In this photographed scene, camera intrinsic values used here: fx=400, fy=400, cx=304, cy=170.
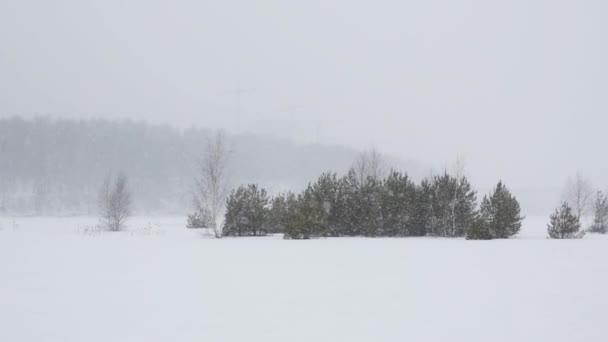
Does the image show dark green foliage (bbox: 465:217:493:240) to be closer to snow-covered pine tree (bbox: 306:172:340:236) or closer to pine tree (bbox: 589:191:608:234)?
snow-covered pine tree (bbox: 306:172:340:236)

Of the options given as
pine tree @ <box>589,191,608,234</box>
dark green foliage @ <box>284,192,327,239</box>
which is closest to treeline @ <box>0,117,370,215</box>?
dark green foliage @ <box>284,192,327,239</box>

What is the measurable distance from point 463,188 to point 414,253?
10711mm

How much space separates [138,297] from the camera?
23.8 ft

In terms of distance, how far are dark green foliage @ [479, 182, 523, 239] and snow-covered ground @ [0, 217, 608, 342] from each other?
26.4 feet

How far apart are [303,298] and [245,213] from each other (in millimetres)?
16280

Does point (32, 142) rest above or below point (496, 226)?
above

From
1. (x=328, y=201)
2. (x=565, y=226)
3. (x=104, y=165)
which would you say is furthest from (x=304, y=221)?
(x=104, y=165)

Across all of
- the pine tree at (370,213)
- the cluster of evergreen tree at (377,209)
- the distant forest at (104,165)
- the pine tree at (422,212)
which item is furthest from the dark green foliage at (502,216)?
the distant forest at (104,165)

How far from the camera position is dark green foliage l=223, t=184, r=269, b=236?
22.9 metres

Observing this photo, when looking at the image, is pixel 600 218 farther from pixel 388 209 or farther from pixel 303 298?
pixel 303 298

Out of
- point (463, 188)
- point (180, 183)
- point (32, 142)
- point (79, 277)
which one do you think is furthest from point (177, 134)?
point (79, 277)

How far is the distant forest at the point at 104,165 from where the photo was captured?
3155 inches

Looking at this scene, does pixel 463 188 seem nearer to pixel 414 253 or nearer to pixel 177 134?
pixel 414 253

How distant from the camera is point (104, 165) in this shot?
9500 centimetres
